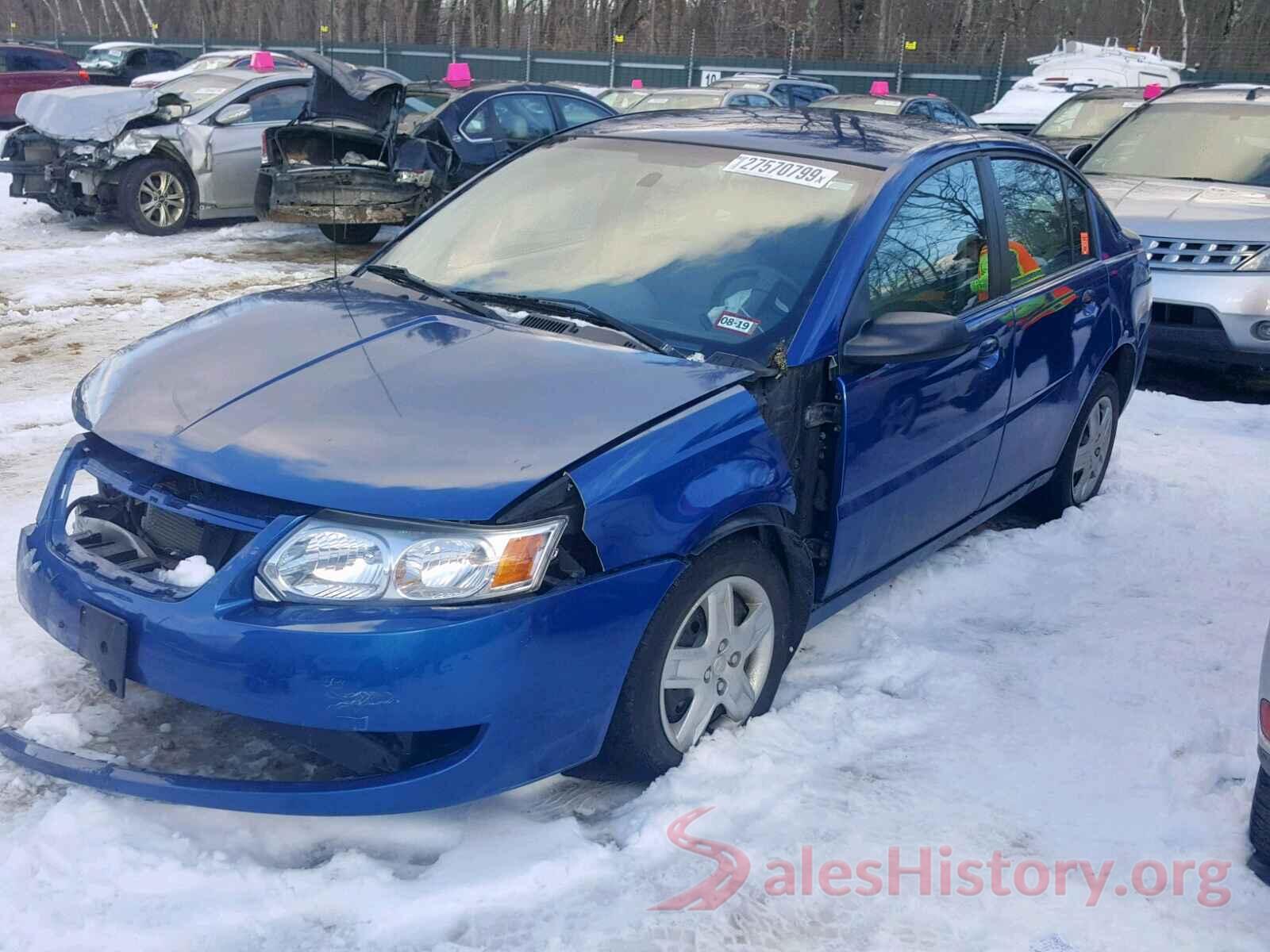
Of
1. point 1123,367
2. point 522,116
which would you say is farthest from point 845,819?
point 522,116

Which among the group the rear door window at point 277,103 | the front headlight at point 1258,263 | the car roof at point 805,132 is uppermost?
the rear door window at point 277,103

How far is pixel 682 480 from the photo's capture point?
113 inches

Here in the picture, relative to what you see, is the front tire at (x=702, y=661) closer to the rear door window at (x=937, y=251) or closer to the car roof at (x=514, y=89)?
the rear door window at (x=937, y=251)

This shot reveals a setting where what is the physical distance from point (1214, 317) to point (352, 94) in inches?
280

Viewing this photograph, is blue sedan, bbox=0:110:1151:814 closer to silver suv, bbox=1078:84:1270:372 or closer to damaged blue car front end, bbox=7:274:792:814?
damaged blue car front end, bbox=7:274:792:814

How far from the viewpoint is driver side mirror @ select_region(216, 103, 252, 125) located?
1193 centimetres

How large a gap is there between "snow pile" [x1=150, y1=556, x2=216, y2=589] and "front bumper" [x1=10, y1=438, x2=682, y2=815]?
0.05 metres

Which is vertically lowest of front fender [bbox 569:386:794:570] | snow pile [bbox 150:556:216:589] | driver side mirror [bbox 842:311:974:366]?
snow pile [bbox 150:556:216:589]

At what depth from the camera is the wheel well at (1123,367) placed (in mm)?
5363

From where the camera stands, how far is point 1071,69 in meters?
19.3

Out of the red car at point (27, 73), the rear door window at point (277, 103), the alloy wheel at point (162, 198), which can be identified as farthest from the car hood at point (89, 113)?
the red car at point (27, 73)

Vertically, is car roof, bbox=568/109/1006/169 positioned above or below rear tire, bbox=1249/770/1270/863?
above

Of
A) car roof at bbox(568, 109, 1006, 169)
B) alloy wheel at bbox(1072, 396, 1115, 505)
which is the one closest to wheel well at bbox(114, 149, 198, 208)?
car roof at bbox(568, 109, 1006, 169)

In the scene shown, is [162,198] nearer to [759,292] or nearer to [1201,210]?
[1201,210]
